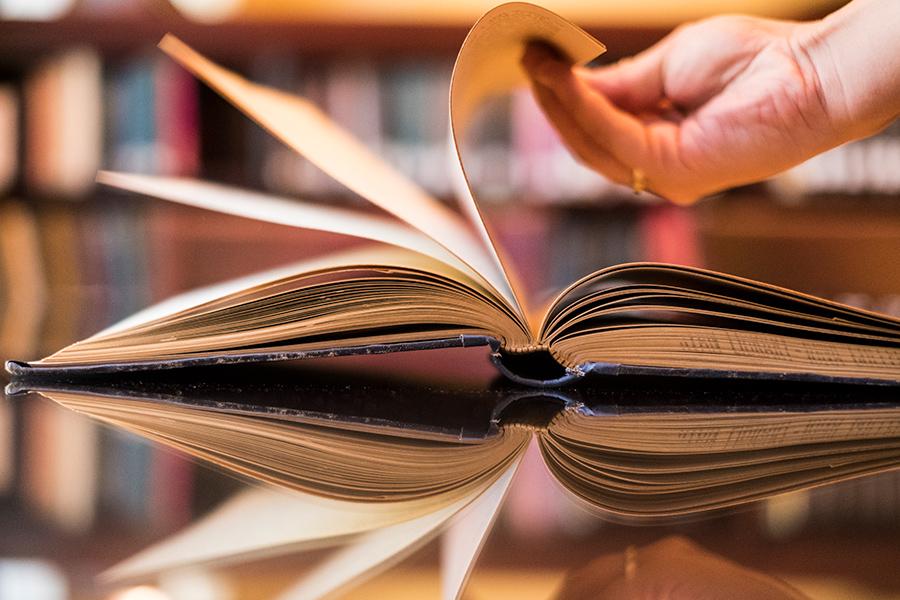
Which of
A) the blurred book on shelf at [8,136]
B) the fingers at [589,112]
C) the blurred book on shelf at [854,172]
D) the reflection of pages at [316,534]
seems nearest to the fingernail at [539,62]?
the fingers at [589,112]

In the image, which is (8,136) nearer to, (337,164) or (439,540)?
(337,164)

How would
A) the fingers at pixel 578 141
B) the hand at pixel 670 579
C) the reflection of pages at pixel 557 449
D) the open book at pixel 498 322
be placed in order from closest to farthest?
1. the hand at pixel 670 579
2. the reflection of pages at pixel 557 449
3. the open book at pixel 498 322
4. the fingers at pixel 578 141

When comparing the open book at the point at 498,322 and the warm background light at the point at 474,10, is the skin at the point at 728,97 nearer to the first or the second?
the open book at the point at 498,322

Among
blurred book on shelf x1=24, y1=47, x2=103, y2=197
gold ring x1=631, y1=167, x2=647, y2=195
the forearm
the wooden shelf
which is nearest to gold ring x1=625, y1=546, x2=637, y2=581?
the forearm

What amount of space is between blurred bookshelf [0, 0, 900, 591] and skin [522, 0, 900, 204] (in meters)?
1.29

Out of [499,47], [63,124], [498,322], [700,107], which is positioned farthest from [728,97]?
[63,124]

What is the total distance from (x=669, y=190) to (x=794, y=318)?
0.28 m

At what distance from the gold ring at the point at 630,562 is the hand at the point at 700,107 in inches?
Result: 17.2

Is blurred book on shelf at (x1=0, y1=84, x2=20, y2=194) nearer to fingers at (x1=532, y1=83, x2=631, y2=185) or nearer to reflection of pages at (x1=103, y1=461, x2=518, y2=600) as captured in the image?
fingers at (x1=532, y1=83, x2=631, y2=185)

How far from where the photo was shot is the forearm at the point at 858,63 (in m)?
0.54

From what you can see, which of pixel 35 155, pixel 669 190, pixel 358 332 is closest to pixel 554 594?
pixel 358 332

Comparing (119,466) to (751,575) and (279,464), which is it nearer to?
(279,464)

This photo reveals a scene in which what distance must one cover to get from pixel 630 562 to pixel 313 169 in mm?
1939

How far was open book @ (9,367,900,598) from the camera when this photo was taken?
0.29m
